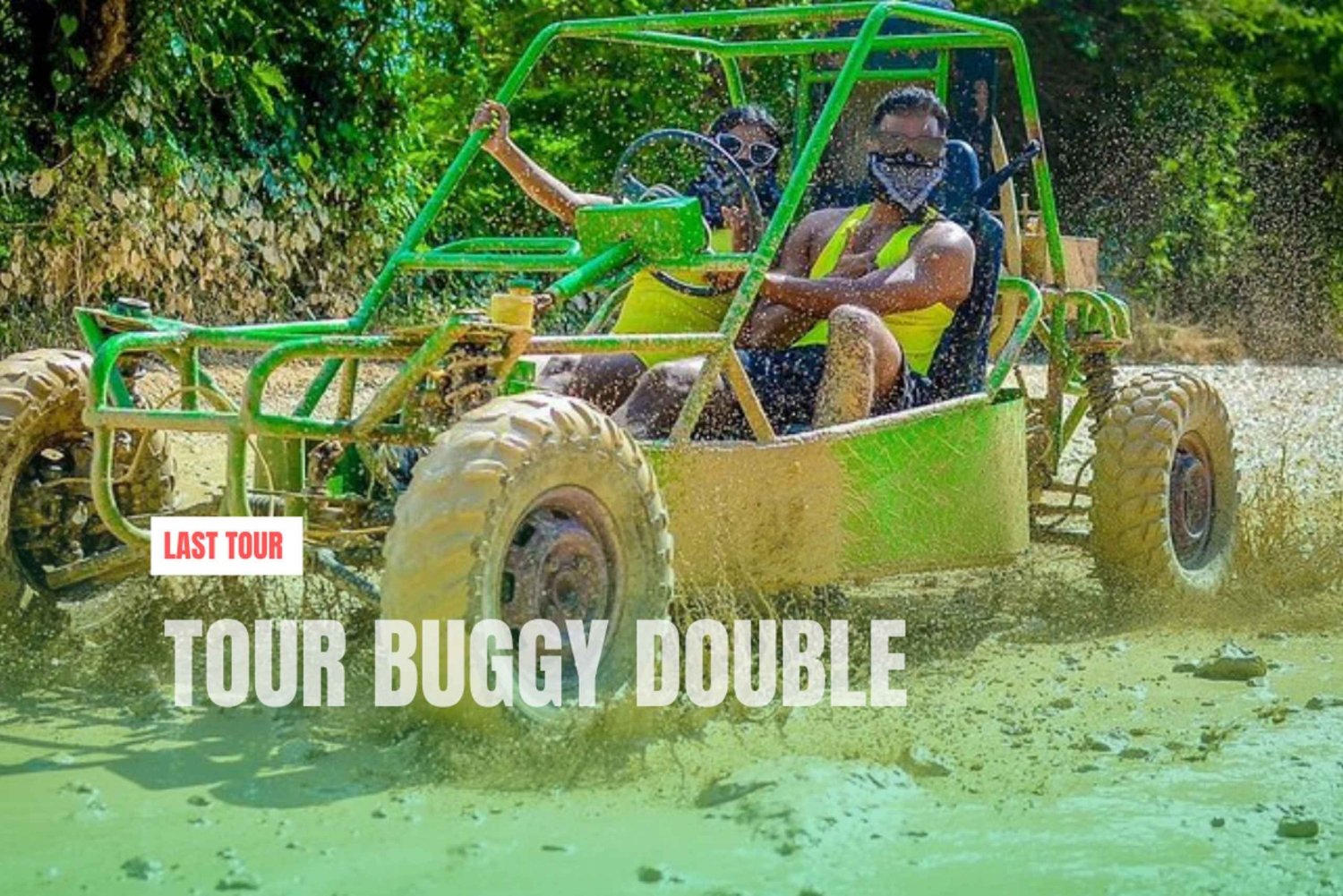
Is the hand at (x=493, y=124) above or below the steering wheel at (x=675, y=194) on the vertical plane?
above

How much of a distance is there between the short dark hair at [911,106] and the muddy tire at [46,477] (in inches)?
90.7

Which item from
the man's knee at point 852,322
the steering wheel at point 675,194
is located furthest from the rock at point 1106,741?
the steering wheel at point 675,194

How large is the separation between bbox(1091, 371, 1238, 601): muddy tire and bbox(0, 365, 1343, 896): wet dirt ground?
768 mm

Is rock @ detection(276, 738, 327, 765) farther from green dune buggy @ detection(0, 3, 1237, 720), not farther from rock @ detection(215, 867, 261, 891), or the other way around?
rock @ detection(215, 867, 261, 891)

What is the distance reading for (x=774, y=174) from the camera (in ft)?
23.5

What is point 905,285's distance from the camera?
616cm

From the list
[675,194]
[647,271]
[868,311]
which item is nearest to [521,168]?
[675,194]

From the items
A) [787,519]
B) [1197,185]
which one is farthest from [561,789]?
[1197,185]

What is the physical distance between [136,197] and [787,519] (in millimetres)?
5546

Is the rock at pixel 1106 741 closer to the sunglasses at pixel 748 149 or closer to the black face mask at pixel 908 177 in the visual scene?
the black face mask at pixel 908 177

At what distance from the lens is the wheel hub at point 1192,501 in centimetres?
726

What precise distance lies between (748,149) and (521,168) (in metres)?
0.75

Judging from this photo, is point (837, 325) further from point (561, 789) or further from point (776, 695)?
point (561, 789)

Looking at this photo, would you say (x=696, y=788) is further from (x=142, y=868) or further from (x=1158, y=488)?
(x=1158, y=488)
